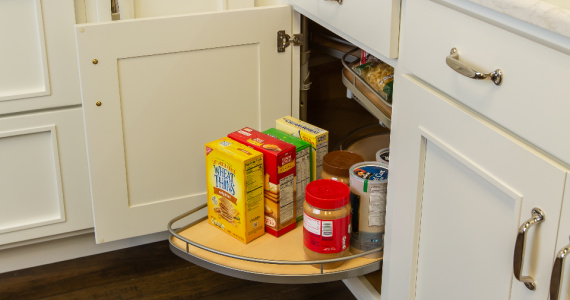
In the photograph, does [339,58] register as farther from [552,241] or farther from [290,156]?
[552,241]

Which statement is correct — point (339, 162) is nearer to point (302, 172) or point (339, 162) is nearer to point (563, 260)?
point (302, 172)

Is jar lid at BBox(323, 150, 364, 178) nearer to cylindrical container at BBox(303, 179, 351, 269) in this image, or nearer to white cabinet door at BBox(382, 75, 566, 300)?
cylindrical container at BBox(303, 179, 351, 269)

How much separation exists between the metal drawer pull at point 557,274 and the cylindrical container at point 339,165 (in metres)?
0.70

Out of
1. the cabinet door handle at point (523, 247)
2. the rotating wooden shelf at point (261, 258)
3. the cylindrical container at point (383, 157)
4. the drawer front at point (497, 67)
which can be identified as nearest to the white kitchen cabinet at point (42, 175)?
the rotating wooden shelf at point (261, 258)

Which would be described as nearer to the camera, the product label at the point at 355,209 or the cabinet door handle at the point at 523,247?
the cabinet door handle at the point at 523,247

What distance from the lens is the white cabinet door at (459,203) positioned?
98cm

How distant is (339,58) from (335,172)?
1.84 feet

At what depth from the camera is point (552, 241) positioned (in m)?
0.95

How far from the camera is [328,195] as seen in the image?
145 centimetres

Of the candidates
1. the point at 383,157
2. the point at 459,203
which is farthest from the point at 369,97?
the point at 459,203

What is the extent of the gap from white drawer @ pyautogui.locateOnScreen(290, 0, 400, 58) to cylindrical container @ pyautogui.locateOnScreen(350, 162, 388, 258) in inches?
11.0

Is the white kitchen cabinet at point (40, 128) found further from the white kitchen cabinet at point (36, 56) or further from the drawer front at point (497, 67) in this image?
the drawer front at point (497, 67)

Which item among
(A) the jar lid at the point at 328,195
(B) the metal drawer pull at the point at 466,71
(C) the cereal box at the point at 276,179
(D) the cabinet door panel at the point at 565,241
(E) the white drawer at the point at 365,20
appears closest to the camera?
(D) the cabinet door panel at the point at 565,241

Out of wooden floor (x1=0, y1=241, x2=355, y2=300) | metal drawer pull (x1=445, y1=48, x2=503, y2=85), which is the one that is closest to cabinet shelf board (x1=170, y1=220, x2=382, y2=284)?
wooden floor (x1=0, y1=241, x2=355, y2=300)
